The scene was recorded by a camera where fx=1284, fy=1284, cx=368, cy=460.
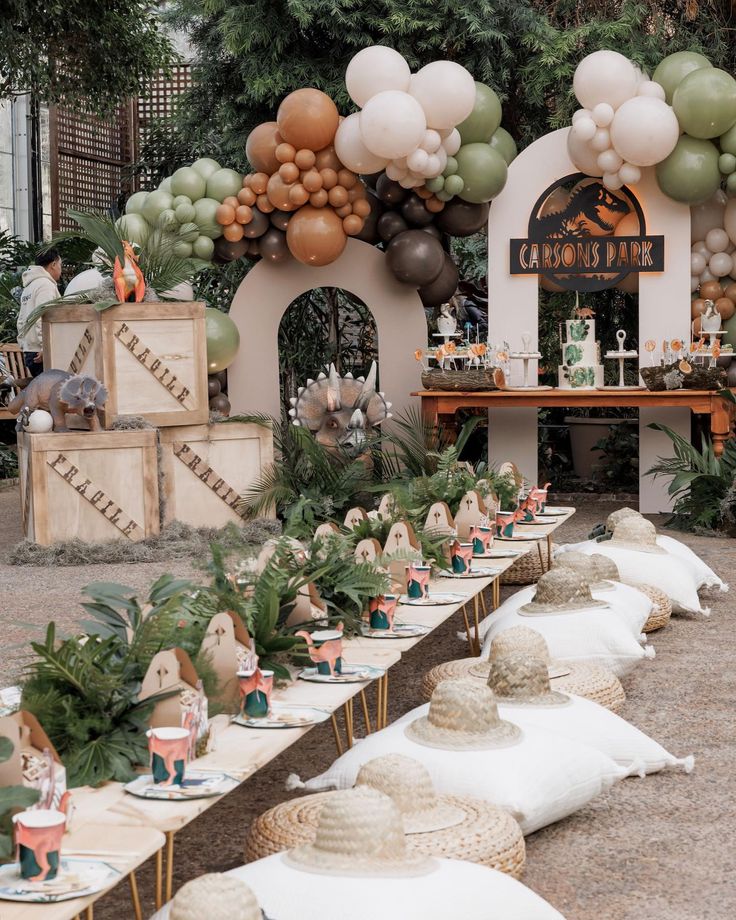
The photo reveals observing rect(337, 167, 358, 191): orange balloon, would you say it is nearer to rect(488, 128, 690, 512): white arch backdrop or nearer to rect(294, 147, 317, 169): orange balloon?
rect(294, 147, 317, 169): orange balloon

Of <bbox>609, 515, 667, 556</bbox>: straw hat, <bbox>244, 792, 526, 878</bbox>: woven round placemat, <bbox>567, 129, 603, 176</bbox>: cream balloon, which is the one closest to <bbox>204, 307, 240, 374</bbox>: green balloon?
<bbox>567, 129, 603, 176</bbox>: cream balloon

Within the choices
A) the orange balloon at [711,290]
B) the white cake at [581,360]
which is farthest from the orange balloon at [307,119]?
the orange balloon at [711,290]

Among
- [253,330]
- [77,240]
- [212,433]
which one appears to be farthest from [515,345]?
[77,240]

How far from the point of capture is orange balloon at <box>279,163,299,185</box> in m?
8.45

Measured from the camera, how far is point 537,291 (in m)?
8.98

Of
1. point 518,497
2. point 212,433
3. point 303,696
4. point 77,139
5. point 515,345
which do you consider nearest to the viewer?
point 303,696

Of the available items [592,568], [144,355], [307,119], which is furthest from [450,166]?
[592,568]

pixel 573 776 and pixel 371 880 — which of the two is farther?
pixel 573 776

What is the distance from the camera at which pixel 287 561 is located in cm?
369

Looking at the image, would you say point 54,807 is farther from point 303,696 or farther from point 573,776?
point 573,776

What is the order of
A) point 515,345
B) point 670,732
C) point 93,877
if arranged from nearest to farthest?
point 93,877
point 670,732
point 515,345

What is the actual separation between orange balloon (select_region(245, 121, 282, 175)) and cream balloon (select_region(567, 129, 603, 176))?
1.96 m

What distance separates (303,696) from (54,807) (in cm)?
91

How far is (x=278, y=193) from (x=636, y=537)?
155 inches
